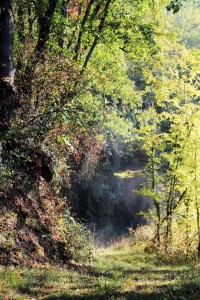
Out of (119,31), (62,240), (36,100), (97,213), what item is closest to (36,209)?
(62,240)

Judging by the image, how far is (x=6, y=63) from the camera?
29.6 ft

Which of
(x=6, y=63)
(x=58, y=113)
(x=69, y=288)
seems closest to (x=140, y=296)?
(x=69, y=288)

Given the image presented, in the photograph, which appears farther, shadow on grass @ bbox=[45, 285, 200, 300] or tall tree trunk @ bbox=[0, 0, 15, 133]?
tall tree trunk @ bbox=[0, 0, 15, 133]

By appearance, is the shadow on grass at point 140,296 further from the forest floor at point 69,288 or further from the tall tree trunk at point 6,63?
the tall tree trunk at point 6,63

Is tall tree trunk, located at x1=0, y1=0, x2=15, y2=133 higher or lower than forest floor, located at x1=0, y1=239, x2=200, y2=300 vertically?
higher

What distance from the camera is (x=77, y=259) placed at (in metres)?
10.4

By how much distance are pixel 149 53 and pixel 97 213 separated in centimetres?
1580

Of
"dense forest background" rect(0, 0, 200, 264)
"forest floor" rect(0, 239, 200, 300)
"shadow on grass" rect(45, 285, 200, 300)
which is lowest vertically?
"shadow on grass" rect(45, 285, 200, 300)

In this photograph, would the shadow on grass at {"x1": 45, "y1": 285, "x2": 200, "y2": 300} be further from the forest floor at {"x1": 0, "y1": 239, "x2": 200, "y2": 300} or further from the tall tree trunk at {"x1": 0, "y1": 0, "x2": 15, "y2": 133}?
the tall tree trunk at {"x1": 0, "y1": 0, "x2": 15, "y2": 133}

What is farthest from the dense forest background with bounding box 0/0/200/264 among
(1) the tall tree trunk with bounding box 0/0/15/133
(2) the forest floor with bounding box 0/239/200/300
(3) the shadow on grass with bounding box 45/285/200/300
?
(3) the shadow on grass with bounding box 45/285/200/300

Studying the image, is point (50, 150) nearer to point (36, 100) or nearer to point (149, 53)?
point (36, 100)

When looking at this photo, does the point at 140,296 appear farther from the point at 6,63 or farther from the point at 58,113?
the point at 6,63

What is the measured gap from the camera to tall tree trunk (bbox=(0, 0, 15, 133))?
29.1 feet

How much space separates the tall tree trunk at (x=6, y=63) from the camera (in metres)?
8.88
